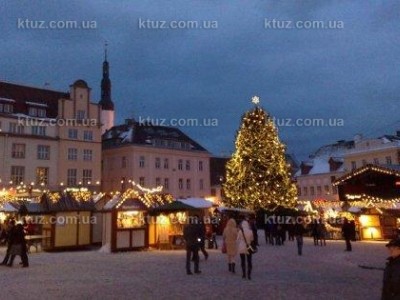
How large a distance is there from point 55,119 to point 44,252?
28355 millimetres

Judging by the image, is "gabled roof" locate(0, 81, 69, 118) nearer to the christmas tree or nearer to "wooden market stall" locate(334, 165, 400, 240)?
the christmas tree

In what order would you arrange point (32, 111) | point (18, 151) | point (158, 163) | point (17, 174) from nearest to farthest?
point (17, 174) < point (18, 151) < point (32, 111) < point (158, 163)

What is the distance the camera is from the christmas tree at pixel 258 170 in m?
33.5

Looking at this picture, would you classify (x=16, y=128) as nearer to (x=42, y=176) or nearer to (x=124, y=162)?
(x=42, y=176)

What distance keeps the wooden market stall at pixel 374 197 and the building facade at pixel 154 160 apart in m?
31.8

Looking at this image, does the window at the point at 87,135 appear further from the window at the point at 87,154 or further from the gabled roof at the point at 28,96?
the gabled roof at the point at 28,96

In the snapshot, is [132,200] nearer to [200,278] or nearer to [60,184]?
[200,278]

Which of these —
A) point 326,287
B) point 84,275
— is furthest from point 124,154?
point 326,287

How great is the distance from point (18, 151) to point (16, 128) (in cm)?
241

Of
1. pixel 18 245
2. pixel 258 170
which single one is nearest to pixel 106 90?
pixel 258 170

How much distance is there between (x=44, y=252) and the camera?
77.1ft

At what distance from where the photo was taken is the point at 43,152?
47812 mm

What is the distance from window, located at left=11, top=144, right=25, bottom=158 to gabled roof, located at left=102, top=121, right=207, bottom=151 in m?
13.3

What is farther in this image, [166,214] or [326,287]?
[166,214]
